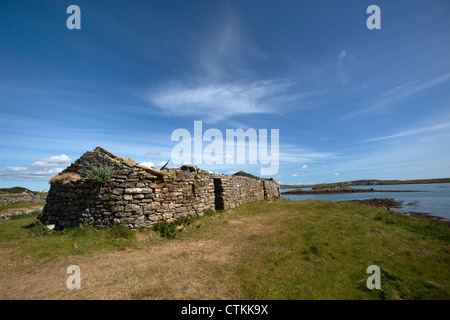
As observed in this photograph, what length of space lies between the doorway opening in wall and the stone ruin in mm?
2063

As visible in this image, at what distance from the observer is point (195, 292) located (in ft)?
12.8

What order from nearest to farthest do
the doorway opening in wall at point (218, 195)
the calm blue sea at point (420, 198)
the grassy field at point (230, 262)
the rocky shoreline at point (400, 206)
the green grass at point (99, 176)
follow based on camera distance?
the grassy field at point (230, 262) → the green grass at point (99, 176) → the doorway opening in wall at point (218, 195) → the rocky shoreline at point (400, 206) → the calm blue sea at point (420, 198)

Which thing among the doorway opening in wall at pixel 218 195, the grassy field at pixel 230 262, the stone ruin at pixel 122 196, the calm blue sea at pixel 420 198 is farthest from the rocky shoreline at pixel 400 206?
the stone ruin at pixel 122 196

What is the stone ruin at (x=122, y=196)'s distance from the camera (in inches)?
315

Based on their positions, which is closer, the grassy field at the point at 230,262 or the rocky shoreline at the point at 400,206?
the grassy field at the point at 230,262

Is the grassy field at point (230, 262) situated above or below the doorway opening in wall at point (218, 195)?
below

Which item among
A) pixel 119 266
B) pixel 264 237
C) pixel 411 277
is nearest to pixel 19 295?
pixel 119 266

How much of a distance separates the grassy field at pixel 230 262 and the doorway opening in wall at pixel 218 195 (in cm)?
469

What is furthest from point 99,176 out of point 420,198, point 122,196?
point 420,198

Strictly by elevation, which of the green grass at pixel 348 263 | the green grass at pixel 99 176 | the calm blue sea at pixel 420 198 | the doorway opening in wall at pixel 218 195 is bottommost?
the calm blue sea at pixel 420 198

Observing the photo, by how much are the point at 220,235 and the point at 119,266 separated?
13.6 feet

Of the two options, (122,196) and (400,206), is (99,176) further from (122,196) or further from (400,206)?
(400,206)

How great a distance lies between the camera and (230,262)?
5453mm

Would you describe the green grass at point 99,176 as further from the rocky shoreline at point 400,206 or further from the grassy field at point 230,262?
the rocky shoreline at point 400,206
